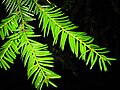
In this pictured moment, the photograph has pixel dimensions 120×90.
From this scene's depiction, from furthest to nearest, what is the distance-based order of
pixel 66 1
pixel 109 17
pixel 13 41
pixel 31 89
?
pixel 31 89
pixel 109 17
pixel 66 1
pixel 13 41

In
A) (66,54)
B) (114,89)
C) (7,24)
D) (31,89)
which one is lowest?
(114,89)

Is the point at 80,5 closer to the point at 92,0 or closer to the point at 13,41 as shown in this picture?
the point at 92,0

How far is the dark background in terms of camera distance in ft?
5.29

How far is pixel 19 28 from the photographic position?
0.77m

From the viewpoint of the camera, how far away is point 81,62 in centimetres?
200

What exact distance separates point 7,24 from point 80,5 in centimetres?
92

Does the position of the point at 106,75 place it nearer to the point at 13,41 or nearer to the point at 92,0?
the point at 92,0

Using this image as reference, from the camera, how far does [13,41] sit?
0.77 metres

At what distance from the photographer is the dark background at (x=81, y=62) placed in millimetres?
1613

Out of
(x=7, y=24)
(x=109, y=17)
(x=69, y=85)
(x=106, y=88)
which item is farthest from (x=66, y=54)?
(x=7, y=24)

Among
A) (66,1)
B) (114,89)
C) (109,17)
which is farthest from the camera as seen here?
(114,89)

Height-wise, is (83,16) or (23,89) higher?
(83,16)

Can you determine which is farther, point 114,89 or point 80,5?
point 114,89

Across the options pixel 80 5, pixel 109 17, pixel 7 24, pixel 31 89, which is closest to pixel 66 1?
pixel 80 5
